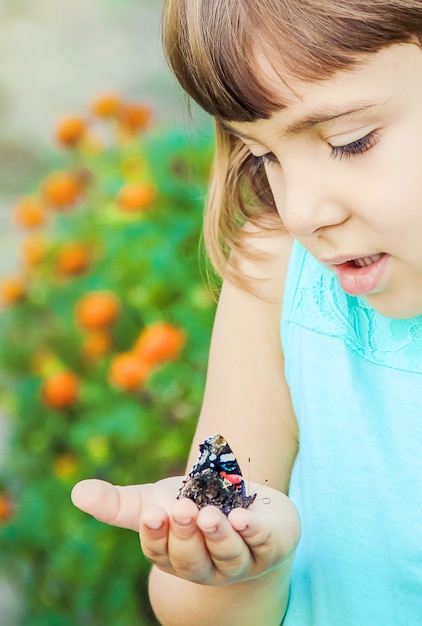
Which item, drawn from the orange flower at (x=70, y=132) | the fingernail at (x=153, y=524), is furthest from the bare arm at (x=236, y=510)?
the orange flower at (x=70, y=132)

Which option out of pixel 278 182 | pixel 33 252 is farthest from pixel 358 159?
pixel 33 252

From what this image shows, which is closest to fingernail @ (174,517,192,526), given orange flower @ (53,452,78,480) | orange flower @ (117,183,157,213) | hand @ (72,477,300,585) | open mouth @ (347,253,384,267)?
hand @ (72,477,300,585)

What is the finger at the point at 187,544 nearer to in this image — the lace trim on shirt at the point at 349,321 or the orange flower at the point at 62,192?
the lace trim on shirt at the point at 349,321

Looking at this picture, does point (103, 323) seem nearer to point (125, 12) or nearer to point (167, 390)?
point (167, 390)

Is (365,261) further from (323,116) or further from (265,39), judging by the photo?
(265,39)

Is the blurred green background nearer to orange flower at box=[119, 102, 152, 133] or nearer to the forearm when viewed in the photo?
orange flower at box=[119, 102, 152, 133]

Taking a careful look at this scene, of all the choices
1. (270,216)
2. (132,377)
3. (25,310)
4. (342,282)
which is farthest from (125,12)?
(342,282)
